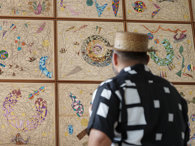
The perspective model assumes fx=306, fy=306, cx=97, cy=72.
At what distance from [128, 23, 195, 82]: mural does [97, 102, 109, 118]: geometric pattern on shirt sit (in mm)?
1707

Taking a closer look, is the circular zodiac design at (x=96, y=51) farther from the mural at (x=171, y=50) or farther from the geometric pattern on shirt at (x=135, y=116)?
the geometric pattern on shirt at (x=135, y=116)

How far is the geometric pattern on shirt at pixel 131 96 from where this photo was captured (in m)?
1.23

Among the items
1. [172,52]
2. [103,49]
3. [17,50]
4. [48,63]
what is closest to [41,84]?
[48,63]

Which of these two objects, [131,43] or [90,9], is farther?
[90,9]

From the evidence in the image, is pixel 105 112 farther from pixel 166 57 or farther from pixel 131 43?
pixel 166 57

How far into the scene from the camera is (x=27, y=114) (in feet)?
8.43

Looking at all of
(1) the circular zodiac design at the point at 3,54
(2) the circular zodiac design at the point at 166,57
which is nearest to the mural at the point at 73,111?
(1) the circular zodiac design at the point at 3,54

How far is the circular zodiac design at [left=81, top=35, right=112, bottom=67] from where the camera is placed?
276 centimetres

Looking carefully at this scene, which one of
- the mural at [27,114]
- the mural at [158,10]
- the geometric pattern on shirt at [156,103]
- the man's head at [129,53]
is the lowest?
the mural at [27,114]

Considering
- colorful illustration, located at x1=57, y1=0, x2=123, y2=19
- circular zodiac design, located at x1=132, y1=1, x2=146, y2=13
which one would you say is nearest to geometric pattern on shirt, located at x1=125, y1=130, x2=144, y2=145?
colorful illustration, located at x1=57, y1=0, x2=123, y2=19

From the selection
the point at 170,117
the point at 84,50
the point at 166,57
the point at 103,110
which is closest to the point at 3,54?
the point at 84,50

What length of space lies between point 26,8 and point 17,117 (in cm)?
99

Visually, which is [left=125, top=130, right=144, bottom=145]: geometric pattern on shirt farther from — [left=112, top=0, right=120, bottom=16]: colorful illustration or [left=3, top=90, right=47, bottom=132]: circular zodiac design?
[left=112, top=0, right=120, bottom=16]: colorful illustration

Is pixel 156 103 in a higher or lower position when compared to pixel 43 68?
lower
